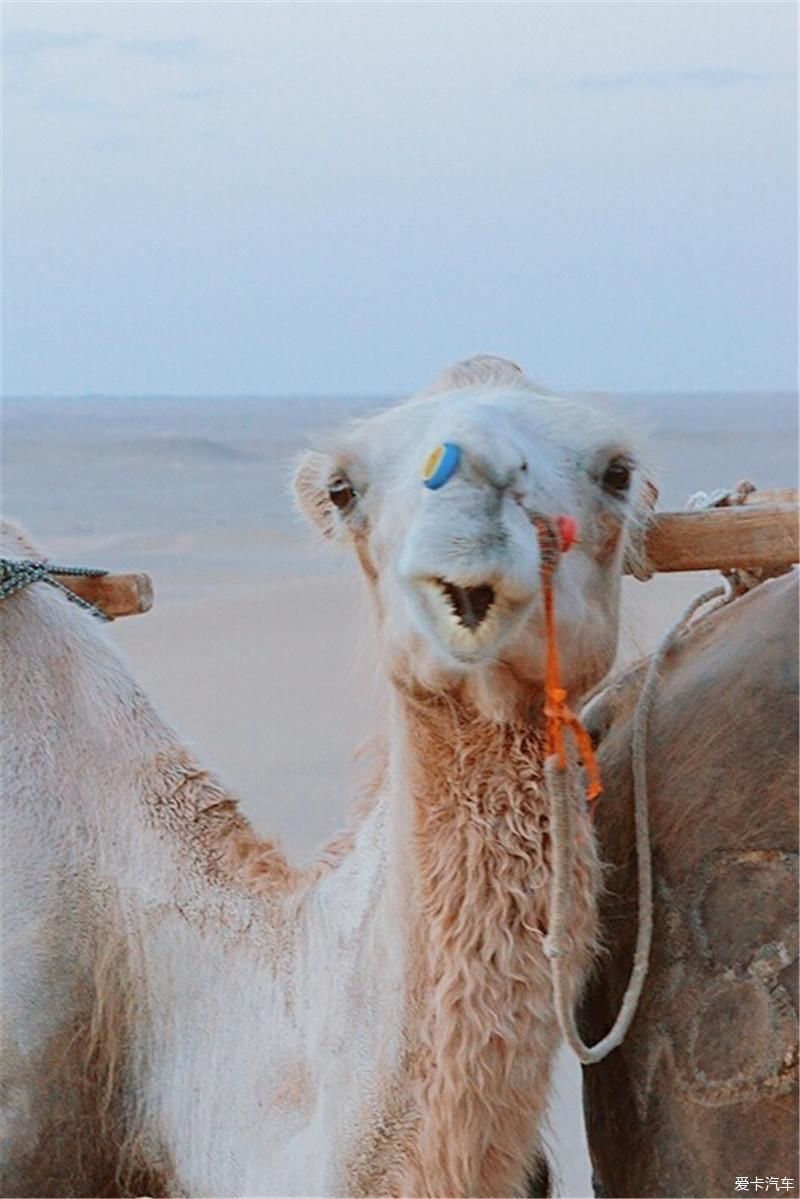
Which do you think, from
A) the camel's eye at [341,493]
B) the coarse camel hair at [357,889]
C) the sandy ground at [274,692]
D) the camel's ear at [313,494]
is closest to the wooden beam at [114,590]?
the coarse camel hair at [357,889]

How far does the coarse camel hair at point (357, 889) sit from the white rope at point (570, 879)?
29 millimetres

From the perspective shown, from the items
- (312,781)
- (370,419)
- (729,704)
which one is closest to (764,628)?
(729,704)

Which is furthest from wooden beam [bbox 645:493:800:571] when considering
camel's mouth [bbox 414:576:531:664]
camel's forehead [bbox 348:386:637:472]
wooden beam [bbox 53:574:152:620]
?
wooden beam [bbox 53:574:152:620]

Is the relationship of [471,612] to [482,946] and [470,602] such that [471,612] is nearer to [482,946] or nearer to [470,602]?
[470,602]

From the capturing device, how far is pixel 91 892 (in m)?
2.89

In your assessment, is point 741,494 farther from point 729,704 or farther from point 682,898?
point 682,898

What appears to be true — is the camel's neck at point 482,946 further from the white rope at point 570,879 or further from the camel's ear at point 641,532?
the camel's ear at point 641,532

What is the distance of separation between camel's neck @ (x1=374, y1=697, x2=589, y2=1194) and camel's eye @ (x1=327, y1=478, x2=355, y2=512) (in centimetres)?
25

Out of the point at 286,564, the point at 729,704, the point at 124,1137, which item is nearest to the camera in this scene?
the point at 729,704

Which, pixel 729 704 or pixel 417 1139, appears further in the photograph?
pixel 729 704

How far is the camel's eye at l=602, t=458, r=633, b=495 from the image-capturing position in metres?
2.31

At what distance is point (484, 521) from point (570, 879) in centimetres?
45

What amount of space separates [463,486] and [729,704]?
653mm

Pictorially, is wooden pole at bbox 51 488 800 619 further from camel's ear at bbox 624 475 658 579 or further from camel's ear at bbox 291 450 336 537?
camel's ear at bbox 291 450 336 537
